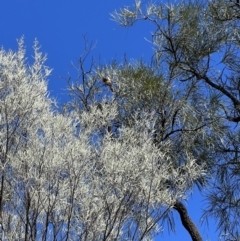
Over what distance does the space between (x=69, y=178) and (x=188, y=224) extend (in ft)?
4.58

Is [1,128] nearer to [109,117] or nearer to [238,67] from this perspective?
[109,117]

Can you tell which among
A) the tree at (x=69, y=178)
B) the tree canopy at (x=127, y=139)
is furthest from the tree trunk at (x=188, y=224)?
the tree at (x=69, y=178)

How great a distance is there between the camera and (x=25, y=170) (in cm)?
299


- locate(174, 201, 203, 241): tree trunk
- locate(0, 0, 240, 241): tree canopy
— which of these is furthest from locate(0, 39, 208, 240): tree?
locate(174, 201, 203, 241): tree trunk

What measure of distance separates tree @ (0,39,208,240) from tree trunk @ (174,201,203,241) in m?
0.72

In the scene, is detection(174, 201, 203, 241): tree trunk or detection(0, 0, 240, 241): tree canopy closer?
detection(0, 0, 240, 241): tree canopy

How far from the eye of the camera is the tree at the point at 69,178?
299 cm

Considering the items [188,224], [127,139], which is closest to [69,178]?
[127,139]

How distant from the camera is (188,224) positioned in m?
4.15

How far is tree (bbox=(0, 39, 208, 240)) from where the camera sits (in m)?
2.99

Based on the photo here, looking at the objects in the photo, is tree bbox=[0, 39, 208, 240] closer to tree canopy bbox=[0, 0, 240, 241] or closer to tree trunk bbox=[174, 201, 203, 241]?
tree canopy bbox=[0, 0, 240, 241]

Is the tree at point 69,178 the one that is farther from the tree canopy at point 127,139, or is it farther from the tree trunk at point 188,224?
the tree trunk at point 188,224

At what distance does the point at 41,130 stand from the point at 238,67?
161 centimetres

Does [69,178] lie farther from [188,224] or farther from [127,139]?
[188,224]
